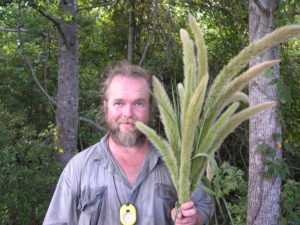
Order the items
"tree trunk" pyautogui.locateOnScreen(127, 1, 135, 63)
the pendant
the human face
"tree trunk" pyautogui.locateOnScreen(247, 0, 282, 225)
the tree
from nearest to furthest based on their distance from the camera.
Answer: the pendant, the human face, "tree trunk" pyautogui.locateOnScreen(247, 0, 282, 225), the tree, "tree trunk" pyautogui.locateOnScreen(127, 1, 135, 63)

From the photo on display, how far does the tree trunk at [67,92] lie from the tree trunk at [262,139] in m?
2.63

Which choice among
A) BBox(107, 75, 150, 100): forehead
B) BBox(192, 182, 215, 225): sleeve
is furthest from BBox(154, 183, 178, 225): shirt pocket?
BBox(107, 75, 150, 100): forehead

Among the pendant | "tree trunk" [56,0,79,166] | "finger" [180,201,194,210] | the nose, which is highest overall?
"tree trunk" [56,0,79,166]

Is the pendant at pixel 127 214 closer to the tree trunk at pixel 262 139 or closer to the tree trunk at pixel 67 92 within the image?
the tree trunk at pixel 262 139

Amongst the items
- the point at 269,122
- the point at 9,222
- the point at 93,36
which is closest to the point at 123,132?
the point at 269,122

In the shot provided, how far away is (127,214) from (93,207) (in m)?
0.18

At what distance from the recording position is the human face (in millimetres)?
2096

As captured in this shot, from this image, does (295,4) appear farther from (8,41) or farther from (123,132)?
(8,41)

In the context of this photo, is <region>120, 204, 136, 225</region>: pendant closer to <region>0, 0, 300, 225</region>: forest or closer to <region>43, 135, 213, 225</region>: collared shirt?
<region>43, 135, 213, 225</region>: collared shirt

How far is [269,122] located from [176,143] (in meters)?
3.04

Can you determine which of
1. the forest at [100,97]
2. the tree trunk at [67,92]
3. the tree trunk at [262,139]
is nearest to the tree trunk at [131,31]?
the forest at [100,97]

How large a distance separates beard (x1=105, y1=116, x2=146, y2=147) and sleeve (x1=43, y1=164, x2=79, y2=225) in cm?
32

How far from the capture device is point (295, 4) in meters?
4.18

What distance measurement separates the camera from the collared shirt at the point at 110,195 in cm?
203
